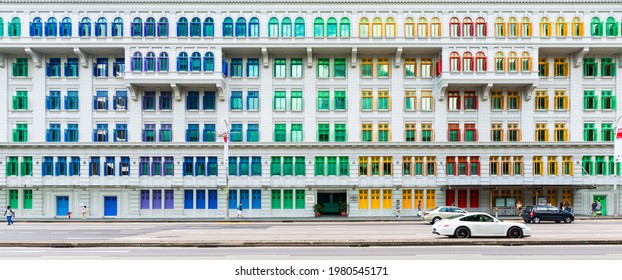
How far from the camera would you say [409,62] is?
163 ft

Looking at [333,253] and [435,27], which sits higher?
[435,27]

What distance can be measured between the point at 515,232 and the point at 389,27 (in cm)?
2717

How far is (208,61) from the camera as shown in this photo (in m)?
48.0

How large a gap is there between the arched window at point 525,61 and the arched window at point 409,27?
938 centimetres

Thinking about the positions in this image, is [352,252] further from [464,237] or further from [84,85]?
[84,85]

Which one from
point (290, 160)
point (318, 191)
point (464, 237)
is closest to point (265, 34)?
point (290, 160)

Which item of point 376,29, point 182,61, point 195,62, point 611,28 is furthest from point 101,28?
point 611,28

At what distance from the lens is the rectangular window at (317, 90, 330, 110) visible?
49.4 m

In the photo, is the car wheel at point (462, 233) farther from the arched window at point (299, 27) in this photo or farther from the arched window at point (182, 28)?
the arched window at point (182, 28)

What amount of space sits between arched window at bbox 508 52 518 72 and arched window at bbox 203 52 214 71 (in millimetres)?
24917

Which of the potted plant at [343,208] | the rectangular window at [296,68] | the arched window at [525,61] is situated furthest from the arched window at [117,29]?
the arched window at [525,61]

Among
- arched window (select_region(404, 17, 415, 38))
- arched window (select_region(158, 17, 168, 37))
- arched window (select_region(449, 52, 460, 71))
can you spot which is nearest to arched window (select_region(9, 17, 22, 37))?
arched window (select_region(158, 17, 168, 37))

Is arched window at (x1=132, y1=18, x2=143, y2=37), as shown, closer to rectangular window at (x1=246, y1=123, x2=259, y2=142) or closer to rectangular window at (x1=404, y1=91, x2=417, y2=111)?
rectangular window at (x1=246, y1=123, x2=259, y2=142)

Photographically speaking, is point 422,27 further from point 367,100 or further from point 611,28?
point 611,28
